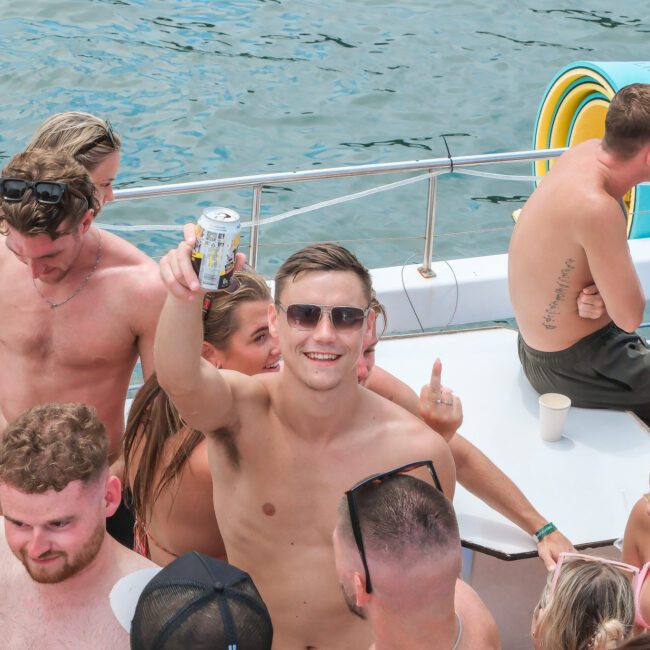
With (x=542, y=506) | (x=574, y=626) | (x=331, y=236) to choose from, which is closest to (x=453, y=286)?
(x=542, y=506)

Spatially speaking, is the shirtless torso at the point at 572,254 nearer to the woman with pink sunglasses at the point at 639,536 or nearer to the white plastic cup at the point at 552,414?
the white plastic cup at the point at 552,414

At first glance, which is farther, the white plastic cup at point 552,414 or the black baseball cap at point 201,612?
the white plastic cup at point 552,414

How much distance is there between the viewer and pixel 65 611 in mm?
2195

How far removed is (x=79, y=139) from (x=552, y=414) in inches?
71.3

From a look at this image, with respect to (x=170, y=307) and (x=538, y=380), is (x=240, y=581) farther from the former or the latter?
(x=538, y=380)

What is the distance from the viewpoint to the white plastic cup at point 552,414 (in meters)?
3.54

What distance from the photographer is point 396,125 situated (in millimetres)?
10203

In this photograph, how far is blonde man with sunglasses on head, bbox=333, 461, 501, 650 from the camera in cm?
192

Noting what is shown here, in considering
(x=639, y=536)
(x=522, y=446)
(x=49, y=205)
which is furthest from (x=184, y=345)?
(x=522, y=446)

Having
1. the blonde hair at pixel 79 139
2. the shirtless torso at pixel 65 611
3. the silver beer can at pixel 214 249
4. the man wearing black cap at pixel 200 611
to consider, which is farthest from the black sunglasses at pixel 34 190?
the man wearing black cap at pixel 200 611

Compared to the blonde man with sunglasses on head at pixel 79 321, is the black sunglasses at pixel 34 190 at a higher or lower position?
higher

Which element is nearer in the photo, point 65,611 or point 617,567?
point 65,611

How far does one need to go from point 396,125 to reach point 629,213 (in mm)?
5153

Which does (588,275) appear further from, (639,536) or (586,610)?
(586,610)
